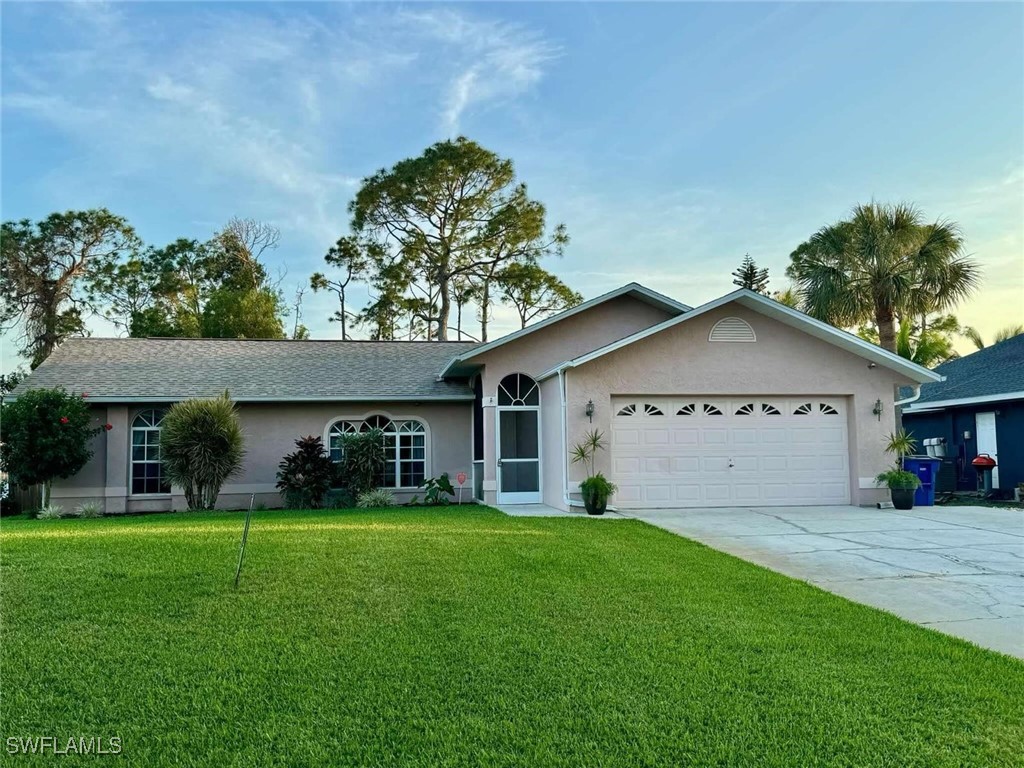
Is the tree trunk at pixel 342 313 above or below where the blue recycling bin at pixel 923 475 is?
above

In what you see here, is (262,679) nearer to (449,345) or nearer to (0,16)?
(0,16)

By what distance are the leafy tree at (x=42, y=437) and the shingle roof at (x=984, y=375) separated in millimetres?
19847

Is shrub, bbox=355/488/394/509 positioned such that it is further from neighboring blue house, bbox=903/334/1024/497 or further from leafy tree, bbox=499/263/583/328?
leafy tree, bbox=499/263/583/328

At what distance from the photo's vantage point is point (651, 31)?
13547 mm

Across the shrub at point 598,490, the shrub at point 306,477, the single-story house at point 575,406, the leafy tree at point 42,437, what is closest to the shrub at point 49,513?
the leafy tree at point 42,437

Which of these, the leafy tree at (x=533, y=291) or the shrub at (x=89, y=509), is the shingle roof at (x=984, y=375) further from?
the shrub at (x=89, y=509)

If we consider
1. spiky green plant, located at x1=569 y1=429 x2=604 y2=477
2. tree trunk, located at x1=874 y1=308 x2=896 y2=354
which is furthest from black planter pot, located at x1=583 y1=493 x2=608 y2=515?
tree trunk, located at x1=874 y1=308 x2=896 y2=354

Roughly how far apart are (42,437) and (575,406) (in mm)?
10629

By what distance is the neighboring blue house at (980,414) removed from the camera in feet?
55.2

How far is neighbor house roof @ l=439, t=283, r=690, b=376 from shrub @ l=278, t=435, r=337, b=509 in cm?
342

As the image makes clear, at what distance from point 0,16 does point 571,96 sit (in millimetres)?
11321

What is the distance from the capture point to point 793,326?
14.6m

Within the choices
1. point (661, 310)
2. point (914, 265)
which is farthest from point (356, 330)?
point (914, 265)

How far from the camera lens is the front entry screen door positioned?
1562 centimetres
